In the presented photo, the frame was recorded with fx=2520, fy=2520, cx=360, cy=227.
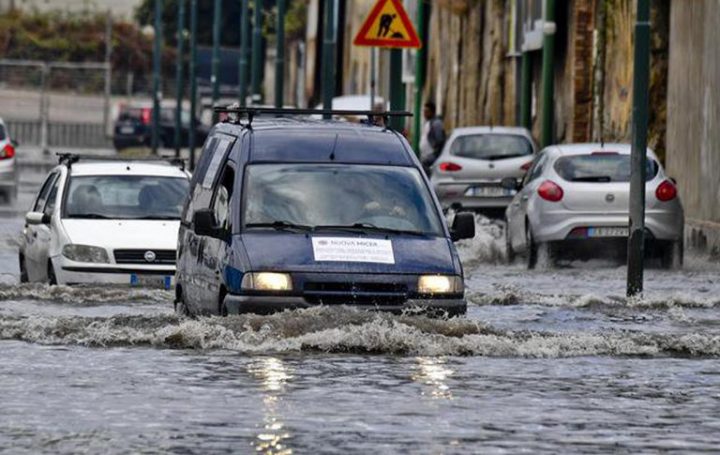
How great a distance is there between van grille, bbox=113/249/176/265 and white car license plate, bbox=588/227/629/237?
6.76 meters

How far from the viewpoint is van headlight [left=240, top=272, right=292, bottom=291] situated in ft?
51.2

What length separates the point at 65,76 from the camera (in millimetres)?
87625

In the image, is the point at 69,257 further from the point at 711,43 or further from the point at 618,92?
the point at 618,92

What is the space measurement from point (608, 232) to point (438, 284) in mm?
11760

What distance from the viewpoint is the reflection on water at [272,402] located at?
11.0m

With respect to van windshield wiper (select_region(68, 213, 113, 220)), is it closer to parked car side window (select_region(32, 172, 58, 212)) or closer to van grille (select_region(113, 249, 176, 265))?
van grille (select_region(113, 249, 176, 265))

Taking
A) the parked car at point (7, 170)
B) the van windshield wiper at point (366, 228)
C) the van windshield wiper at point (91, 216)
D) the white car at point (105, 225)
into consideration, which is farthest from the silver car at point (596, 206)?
the parked car at point (7, 170)

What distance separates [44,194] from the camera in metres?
24.3

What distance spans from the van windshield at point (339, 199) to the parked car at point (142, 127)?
6353cm

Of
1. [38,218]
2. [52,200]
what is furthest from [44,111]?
[38,218]

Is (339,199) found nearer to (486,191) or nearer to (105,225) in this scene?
(105,225)

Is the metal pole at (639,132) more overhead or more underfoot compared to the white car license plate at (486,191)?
more overhead

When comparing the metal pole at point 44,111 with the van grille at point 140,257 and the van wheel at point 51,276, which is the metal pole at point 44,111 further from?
the van grille at point 140,257

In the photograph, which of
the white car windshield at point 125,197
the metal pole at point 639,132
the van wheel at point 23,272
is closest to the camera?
the metal pole at point 639,132
